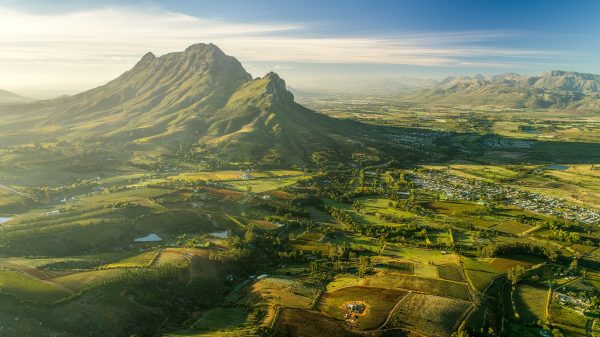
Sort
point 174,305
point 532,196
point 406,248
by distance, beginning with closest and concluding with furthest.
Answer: point 174,305 → point 406,248 → point 532,196

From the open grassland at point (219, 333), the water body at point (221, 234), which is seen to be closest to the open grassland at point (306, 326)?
the open grassland at point (219, 333)

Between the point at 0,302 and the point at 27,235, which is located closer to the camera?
the point at 0,302

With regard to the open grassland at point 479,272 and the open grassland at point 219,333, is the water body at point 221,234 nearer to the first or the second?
the open grassland at point 219,333

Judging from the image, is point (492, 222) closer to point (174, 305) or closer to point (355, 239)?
point (355, 239)

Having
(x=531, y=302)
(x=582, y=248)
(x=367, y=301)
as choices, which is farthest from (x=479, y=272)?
(x=582, y=248)

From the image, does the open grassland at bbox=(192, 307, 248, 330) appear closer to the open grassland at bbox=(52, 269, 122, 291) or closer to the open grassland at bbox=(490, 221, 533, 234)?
the open grassland at bbox=(52, 269, 122, 291)

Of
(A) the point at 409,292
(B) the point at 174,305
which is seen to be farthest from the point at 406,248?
(B) the point at 174,305
